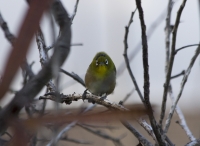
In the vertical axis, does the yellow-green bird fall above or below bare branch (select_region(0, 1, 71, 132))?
above

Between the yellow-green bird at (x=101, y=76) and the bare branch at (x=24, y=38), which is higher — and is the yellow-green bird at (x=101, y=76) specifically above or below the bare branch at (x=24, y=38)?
above

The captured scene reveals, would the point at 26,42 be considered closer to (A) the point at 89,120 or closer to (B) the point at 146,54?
(A) the point at 89,120

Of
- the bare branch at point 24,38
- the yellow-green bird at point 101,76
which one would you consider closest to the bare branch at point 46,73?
the bare branch at point 24,38

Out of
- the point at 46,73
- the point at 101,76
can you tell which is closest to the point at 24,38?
the point at 46,73

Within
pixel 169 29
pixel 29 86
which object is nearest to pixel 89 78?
pixel 169 29

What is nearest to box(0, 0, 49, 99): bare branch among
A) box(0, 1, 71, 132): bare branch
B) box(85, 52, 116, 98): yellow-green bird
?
box(0, 1, 71, 132): bare branch

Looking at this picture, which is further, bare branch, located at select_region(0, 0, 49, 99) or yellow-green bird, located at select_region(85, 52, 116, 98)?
yellow-green bird, located at select_region(85, 52, 116, 98)

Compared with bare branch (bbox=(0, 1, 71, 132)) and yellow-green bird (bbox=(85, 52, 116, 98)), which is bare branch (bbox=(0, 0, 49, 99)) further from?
yellow-green bird (bbox=(85, 52, 116, 98))

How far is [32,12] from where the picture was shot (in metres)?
0.24

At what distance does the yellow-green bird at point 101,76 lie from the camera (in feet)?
8.50

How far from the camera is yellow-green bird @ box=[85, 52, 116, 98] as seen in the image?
2.59 meters

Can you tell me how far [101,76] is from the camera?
2.73m

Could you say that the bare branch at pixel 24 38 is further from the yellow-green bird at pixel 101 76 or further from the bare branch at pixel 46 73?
the yellow-green bird at pixel 101 76

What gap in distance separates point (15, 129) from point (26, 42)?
0.06m
